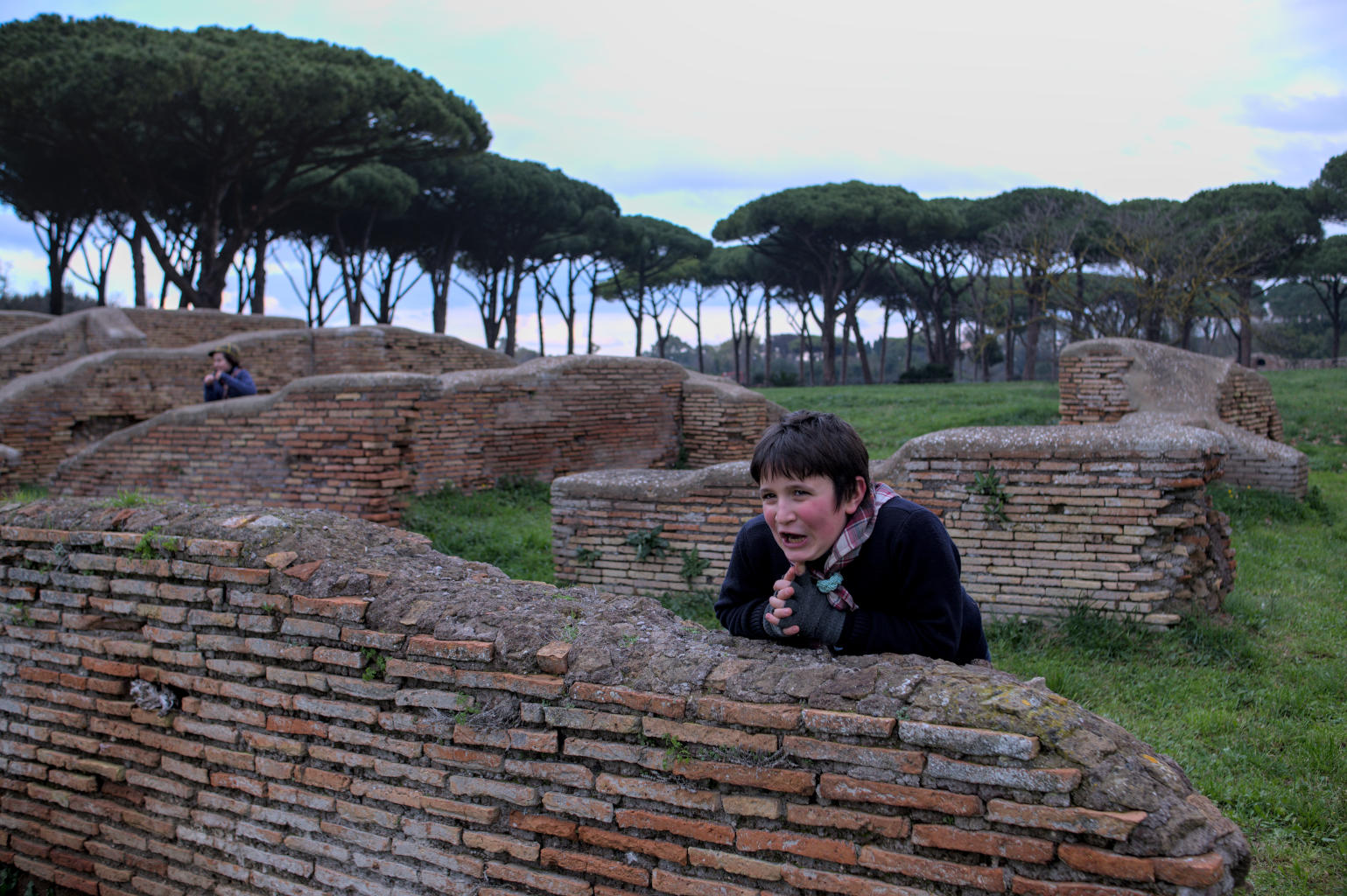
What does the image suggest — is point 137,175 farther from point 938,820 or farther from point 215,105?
point 938,820

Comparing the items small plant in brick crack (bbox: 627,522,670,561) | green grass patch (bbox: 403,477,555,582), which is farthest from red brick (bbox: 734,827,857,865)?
green grass patch (bbox: 403,477,555,582)

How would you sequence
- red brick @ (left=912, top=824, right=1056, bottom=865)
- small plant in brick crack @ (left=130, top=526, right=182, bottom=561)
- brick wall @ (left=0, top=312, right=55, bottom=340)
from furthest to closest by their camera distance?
brick wall @ (left=0, top=312, right=55, bottom=340)
small plant in brick crack @ (left=130, top=526, right=182, bottom=561)
red brick @ (left=912, top=824, right=1056, bottom=865)

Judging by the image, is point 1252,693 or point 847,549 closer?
point 847,549

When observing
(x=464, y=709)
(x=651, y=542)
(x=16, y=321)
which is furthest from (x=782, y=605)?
(x=16, y=321)

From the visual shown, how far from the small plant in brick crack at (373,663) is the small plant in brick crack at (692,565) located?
353 centimetres

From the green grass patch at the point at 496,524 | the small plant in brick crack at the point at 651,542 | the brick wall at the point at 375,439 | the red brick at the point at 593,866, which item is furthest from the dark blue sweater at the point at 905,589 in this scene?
the brick wall at the point at 375,439

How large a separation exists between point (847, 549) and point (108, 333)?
52.1 feet

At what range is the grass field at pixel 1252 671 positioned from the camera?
10.1ft

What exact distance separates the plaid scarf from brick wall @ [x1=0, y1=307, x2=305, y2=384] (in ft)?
50.9

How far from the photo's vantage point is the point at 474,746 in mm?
2322

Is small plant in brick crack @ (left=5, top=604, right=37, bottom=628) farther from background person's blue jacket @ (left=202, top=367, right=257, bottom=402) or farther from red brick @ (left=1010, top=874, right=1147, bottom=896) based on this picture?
background person's blue jacket @ (left=202, top=367, right=257, bottom=402)

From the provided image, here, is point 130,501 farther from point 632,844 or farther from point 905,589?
point 905,589

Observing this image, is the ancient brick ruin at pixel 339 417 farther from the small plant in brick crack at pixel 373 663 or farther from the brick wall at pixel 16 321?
the small plant in brick crack at pixel 373 663

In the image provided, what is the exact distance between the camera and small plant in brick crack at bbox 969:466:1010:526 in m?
5.12
